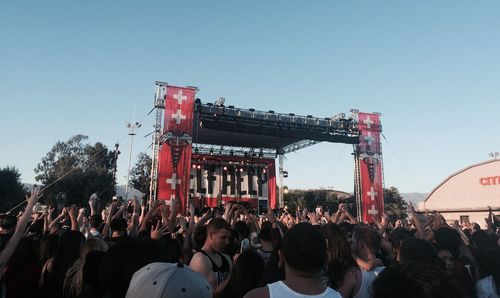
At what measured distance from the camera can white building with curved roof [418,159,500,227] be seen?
91.8ft

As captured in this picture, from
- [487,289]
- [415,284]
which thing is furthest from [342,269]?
[415,284]

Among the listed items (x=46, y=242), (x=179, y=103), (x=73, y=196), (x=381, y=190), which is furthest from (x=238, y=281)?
(x=73, y=196)

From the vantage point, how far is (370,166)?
69.7 ft

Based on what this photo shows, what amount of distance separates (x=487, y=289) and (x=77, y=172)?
143ft

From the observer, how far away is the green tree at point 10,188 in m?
30.8

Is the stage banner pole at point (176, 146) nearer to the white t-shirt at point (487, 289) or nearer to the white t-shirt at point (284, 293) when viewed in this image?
the white t-shirt at point (487, 289)

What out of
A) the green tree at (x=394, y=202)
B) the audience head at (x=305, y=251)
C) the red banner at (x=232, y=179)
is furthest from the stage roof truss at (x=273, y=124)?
the green tree at (x=394, y=202)

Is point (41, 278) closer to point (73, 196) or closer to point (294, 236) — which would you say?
point (294, 236)

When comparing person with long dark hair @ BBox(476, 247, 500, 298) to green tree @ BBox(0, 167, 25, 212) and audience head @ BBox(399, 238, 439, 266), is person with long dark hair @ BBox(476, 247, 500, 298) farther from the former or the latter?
green tree @ BBox(0, 167, 25, 212)

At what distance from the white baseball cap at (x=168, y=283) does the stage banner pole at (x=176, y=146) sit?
15.6 meters

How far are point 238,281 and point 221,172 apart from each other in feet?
78.4

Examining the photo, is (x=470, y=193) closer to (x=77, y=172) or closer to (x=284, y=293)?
(x=284, y=293)

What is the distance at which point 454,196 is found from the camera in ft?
102

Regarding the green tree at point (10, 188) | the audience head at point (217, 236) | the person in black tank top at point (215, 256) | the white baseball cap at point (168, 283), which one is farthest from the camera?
the green tree at point (10, 188)
